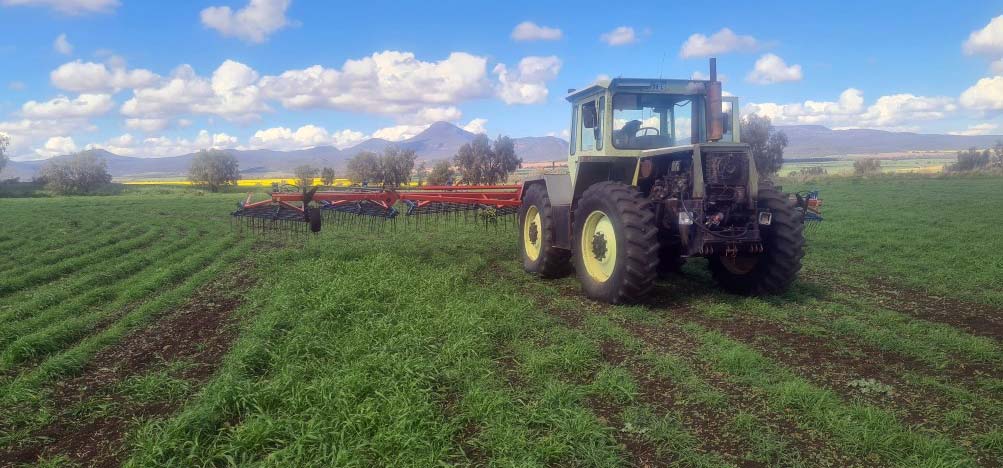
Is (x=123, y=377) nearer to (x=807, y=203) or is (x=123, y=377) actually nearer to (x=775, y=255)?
(x=775, y=255)

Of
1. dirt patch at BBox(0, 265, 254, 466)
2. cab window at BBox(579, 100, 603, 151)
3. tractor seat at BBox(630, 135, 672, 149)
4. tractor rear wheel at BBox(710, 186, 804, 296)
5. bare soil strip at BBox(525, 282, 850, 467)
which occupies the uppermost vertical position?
cab window at BBox(579, 100, 603, 151)

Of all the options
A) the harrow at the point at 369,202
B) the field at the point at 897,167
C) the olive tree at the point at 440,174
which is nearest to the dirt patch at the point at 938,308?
the harrow at the point at 369,202

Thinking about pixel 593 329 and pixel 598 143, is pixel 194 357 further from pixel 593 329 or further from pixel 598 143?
pixel 598 143

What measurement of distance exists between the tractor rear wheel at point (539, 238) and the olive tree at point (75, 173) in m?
51.4

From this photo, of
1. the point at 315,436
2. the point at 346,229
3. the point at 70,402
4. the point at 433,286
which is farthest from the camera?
the point at 346,229

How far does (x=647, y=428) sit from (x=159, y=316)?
549 centimetres

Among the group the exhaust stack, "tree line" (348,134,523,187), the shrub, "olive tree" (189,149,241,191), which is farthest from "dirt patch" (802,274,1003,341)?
"olive tree" (189,149,241,191)

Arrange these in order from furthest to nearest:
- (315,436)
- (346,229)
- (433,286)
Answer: (346,229) < (433,286) < (315,436)

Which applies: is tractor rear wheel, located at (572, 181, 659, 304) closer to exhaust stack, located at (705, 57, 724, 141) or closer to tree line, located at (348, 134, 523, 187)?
exhaust stack, located at (705, 57, 724, 141)

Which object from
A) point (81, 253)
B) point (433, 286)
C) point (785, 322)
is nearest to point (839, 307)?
point (785, 322)

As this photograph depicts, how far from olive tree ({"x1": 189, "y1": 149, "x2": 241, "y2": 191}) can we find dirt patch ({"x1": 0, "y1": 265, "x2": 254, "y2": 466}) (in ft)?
175

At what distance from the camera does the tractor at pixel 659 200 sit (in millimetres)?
6199

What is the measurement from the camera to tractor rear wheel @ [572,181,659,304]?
6.08 metres

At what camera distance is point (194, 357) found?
5.09 metres
